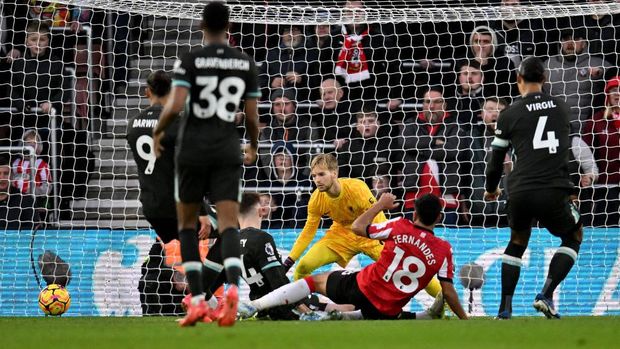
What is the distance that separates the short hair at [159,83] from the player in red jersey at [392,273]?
6.10 feet

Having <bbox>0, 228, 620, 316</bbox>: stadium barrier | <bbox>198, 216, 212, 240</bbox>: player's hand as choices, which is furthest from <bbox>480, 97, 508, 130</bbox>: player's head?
<bbox>198, 216, 212, 240</bbox>: player's hand

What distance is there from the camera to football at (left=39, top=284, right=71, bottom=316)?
11000 mm

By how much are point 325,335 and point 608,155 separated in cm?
718

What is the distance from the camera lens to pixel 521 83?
9.14 m

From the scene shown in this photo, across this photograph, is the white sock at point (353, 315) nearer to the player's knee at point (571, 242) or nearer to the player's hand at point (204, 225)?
the player's hand at point (204, 225)

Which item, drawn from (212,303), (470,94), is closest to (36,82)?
(470,94)

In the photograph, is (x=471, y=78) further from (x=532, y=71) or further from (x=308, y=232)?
(x=532, y=71)

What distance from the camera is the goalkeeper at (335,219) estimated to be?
36.4ft

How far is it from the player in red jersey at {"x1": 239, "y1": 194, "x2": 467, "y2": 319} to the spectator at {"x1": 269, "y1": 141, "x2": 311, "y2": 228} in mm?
3677

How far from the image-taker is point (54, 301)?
1101cm

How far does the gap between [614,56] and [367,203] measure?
4925 millimetres

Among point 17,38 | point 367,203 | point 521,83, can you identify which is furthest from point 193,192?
point 17,38

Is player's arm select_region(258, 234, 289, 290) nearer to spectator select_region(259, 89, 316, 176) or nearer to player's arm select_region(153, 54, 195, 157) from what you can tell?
player's arm select_region(153, 54, 195, 157)

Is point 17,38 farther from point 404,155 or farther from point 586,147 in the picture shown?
point 586,147
